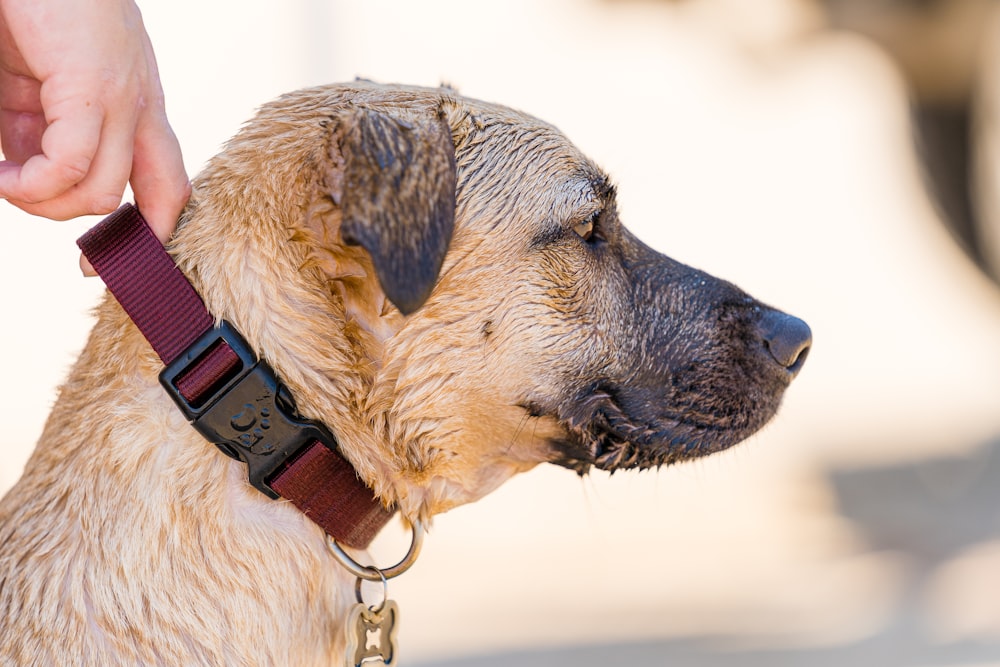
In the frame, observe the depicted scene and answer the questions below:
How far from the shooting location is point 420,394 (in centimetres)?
255

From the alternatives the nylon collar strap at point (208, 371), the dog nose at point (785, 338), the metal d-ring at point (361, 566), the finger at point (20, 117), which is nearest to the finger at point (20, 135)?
the finger at point (20, 117)

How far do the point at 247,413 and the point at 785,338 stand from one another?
4.93 ft

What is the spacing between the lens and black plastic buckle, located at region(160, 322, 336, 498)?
2227 mm

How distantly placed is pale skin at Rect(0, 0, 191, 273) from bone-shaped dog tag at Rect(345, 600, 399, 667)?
0.99 metres

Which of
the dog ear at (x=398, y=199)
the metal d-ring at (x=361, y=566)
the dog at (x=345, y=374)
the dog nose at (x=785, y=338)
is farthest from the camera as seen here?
the dog nose at (x=785, y=338)

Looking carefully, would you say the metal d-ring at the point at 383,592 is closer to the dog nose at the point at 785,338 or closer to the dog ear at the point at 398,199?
the dog ear at the point at 398,199

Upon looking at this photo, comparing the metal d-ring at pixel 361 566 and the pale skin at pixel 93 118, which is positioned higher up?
the pale skin at pixel 93 118

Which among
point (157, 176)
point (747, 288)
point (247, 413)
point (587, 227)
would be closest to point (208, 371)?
point (247, 413)

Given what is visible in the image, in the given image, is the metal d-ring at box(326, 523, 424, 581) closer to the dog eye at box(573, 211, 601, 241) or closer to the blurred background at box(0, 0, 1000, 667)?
the dog eye at box(573, 211, 601, 241)

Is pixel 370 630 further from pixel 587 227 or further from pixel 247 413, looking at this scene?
pixel 587 227

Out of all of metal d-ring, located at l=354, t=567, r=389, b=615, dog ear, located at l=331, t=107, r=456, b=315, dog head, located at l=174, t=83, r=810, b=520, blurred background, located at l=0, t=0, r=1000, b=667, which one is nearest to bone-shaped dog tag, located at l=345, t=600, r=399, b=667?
metal d-ring, located at l=354, t=567, r=389, b=615

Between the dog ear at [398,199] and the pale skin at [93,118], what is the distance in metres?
0.44

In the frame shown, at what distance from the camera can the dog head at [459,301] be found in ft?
7.73

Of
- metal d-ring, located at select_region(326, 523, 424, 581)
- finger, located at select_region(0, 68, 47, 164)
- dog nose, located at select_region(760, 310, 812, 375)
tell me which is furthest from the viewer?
dog nose, located at select_region(760, 310, 812, 375)
